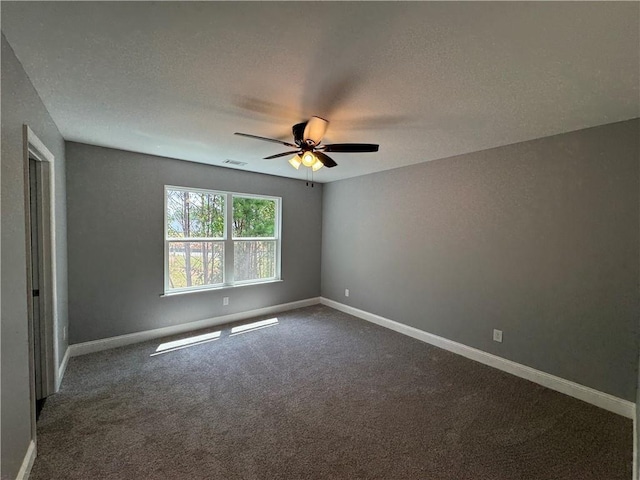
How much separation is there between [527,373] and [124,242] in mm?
4893

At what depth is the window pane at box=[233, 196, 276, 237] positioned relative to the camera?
177 inches

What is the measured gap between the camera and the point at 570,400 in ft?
8.12

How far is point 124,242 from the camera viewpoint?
343cm

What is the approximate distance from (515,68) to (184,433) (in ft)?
10.8

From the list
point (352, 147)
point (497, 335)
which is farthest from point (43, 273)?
point (497, 335)

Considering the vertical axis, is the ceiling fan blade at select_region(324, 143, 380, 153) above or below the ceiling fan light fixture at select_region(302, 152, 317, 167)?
above

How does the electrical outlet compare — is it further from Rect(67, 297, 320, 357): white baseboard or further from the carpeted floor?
Rect(67, 297, 320, 357): white baseboard

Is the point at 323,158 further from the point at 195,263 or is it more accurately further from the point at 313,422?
the point at 195,263

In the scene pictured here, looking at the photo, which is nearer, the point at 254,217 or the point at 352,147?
the point at 352,147

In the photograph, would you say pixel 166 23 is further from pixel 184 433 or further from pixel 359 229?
pixel 359 229

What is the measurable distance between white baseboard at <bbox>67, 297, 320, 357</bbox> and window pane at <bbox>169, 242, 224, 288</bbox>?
58 centimetres

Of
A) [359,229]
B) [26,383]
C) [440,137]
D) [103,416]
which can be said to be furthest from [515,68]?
[103,416]

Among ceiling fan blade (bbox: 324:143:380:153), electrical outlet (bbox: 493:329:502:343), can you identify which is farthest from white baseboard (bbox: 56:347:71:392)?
electrical outlet (bbox: 493:329:502:343)

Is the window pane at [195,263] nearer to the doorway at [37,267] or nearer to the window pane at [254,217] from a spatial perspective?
the window pane at [254,217]
